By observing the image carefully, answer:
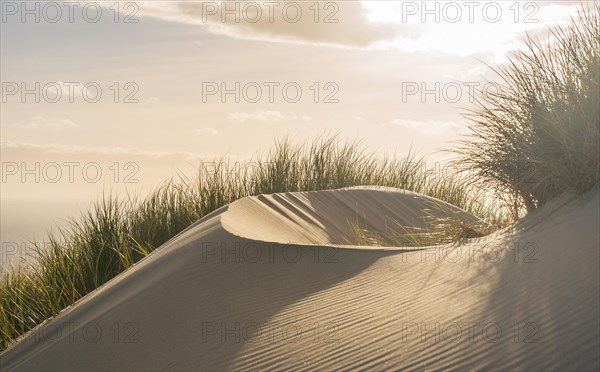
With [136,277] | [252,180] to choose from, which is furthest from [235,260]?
[252,180]

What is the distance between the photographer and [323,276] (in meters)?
4.68

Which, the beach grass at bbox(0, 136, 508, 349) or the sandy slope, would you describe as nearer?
the sandy slope

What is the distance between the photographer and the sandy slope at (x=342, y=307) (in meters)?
3.24

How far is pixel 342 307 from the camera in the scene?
407 centimetres

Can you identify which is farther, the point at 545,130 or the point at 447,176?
the point at 447,176

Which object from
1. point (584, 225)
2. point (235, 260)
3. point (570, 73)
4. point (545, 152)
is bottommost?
point (235, 260)

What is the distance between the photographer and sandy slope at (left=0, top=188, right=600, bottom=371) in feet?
10.6

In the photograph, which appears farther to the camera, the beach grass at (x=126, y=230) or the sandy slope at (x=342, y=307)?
the beach grass at (x=126, y=230)

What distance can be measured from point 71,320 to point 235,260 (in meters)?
1.30

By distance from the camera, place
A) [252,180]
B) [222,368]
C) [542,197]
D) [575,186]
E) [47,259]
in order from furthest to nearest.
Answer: [252,180] → [47,259] → [542,197] → [575,186] → [222,368]

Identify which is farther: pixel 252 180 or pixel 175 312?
pixel 252 180

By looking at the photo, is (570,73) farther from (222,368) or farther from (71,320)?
(71,320)

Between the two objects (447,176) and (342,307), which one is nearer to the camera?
(342,307)

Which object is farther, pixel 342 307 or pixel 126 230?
pixel 126 230
